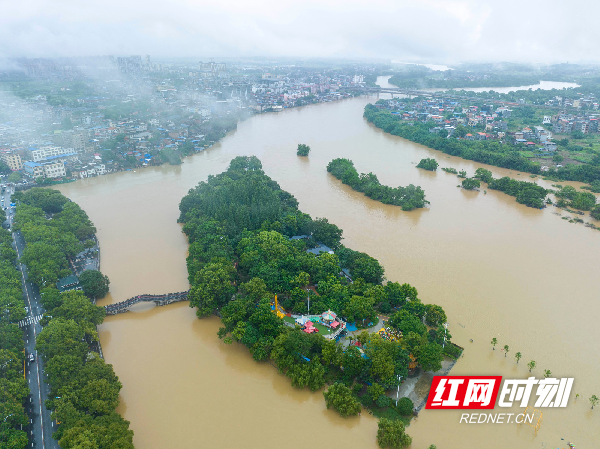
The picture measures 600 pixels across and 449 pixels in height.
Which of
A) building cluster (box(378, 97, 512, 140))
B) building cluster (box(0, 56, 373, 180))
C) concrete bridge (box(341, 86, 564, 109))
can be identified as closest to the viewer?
building cluster (box(0, 56, 373, 180))

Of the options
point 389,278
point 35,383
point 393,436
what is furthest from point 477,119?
point 35,383

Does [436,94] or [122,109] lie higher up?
[436,94]

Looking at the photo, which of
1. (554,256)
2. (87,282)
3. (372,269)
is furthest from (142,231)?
(554,256)

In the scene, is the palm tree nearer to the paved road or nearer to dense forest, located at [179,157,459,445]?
dense forest, located at [179,157,459,445]

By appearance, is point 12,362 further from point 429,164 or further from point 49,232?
point 429,164

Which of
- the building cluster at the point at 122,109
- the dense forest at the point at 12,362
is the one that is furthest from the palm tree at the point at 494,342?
the building cluster at the point at 122,109

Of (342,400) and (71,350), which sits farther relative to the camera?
(71,350)

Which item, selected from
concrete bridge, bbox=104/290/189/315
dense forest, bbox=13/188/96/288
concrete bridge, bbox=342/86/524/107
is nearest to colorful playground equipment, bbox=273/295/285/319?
concrete bridge, bbox=104/290/189/315
